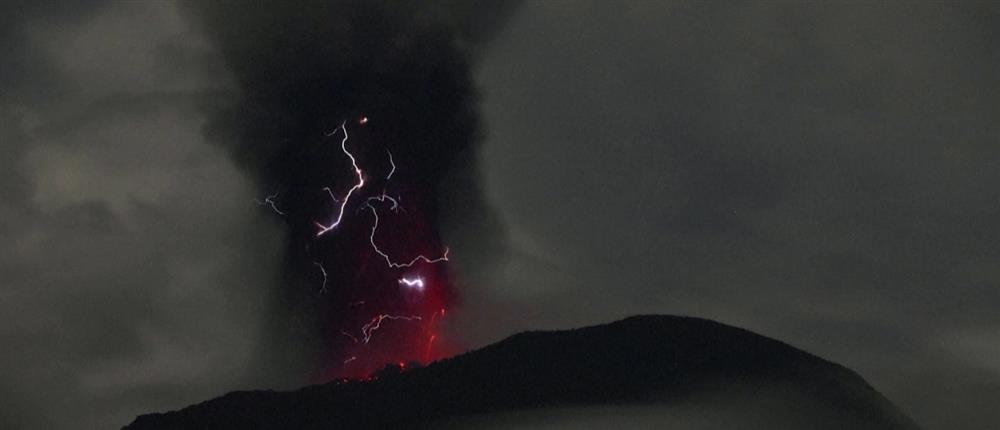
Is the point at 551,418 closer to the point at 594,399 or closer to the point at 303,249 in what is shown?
the point at 594,399

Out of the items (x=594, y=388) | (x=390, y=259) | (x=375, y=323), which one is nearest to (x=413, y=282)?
(x=390, y=259)

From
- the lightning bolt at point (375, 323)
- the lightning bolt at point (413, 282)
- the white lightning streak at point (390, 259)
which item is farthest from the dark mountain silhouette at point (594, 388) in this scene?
the white lightning streak at point (390, 259)

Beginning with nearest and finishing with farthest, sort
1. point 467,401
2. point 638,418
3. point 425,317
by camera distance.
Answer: point 638,418 → point 467,401 → point 425,317

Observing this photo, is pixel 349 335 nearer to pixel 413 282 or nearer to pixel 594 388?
pixel 413 282

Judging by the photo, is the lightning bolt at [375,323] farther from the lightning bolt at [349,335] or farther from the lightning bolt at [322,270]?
the lightning bolt at [322,270]

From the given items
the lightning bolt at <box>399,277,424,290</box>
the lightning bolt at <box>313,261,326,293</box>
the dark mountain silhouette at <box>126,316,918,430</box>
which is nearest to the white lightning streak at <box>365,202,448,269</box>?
the lightning bolt at <box>399,277,424,290</box>

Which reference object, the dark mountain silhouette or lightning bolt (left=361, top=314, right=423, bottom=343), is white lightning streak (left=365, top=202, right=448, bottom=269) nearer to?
lightning bolt (left=361, top=314, right=423, bottom=343)

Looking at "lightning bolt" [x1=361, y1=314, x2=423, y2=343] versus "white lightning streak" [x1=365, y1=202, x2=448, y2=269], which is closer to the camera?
"lightning bolt" [x1=361, y1=314, x2=423, y2=343]

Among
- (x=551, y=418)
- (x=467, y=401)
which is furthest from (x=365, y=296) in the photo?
(x=551, y=418)
